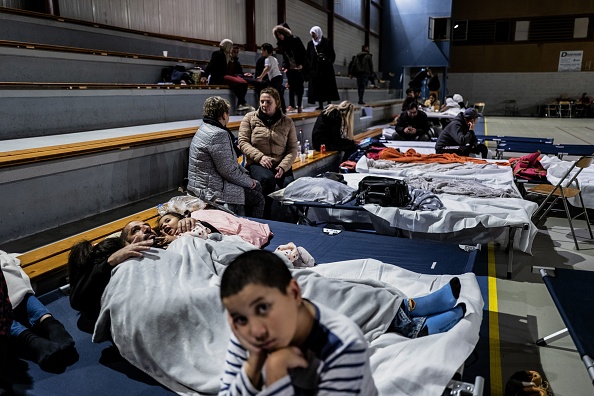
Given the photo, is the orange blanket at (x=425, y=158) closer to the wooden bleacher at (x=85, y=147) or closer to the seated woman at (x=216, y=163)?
the seated woman at (x=216, y=163)

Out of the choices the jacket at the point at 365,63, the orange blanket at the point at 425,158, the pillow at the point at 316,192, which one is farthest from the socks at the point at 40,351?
the jacket at the point at 365,63

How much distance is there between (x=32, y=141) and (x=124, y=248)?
6.28 ft

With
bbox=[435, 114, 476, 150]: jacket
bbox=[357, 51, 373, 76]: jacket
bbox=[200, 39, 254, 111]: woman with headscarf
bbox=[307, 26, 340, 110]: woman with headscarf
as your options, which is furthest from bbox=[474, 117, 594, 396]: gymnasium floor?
bbox=[357, 51, 373, 76]: jacket

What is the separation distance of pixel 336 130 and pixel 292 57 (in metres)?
1.89

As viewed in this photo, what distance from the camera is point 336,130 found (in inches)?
236

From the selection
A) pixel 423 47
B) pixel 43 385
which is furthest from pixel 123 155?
pixel 423 47

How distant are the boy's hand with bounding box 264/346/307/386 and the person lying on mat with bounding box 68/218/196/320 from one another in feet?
4.38

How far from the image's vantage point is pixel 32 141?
337 cm

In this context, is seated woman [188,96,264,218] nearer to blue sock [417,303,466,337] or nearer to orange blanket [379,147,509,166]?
blue sock [417,303,466,337]

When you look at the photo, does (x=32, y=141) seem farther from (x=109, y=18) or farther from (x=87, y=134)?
(x=109, y=18)

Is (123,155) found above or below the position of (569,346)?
above

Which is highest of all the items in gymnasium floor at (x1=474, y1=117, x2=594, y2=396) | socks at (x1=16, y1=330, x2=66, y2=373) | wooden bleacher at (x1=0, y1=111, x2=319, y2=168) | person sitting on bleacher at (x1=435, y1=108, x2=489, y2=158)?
wooden bleacher at (x1=0, y1=111, x2=319, y2=168)

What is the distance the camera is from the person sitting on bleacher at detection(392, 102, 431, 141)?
7848 mm

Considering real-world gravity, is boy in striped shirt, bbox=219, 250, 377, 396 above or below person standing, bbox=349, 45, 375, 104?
below
